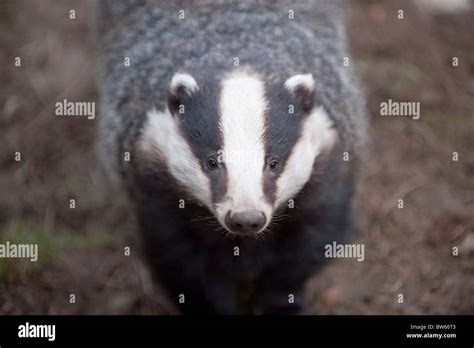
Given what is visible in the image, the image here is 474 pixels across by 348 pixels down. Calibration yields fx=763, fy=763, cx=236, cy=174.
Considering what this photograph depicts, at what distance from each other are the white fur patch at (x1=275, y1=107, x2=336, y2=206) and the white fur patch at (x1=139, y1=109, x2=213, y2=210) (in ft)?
1.05

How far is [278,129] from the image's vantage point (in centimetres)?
307

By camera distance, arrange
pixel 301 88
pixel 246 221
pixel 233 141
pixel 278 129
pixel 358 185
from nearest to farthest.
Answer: pixel 246 221 < pixel 233 141 < pixel 278 129 < pixel 301 88 < pixel 358 185

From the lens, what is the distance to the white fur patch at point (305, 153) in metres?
3.12

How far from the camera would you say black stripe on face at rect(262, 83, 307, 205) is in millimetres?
3016

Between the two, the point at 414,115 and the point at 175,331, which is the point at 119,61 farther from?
the point at 414,115

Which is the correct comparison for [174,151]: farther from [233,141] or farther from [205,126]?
[233,141]

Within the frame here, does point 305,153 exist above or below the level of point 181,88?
below

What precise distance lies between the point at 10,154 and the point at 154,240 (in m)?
1.68

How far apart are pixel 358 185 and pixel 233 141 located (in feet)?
4.78

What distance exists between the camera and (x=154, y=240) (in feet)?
11.9

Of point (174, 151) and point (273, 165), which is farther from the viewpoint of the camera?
point (174, 151)

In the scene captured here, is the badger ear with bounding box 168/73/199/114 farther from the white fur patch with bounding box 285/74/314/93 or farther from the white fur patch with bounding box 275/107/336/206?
the white fur patch with bounding box 275/107/336/206

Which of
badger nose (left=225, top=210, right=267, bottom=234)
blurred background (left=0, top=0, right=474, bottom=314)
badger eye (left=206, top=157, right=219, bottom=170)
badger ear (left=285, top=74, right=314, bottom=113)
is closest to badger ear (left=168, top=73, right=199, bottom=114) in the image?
badger eye (left=206, top=157, right=219, bottom=170)

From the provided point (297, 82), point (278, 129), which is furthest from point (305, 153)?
point (297, 82)
